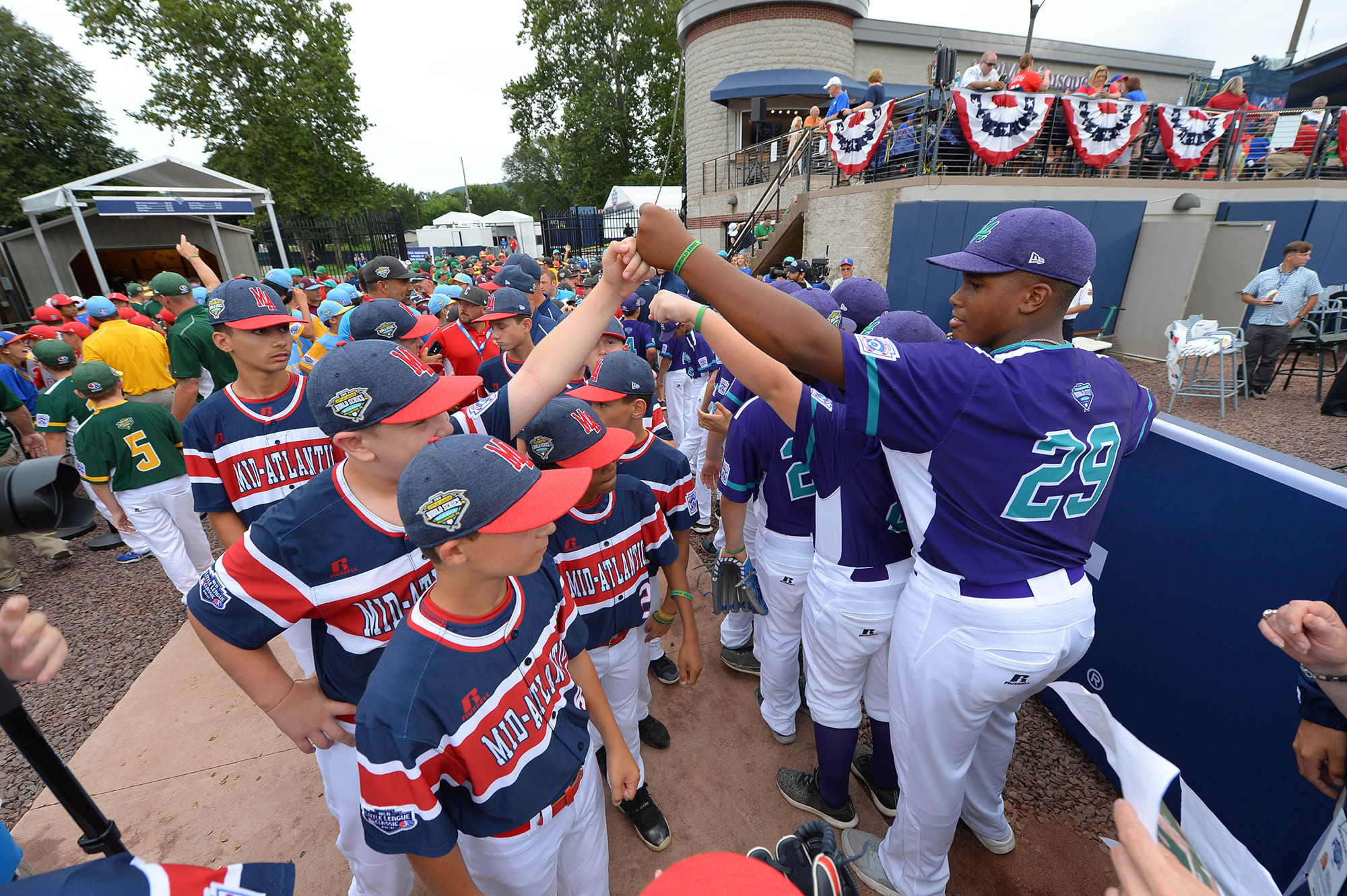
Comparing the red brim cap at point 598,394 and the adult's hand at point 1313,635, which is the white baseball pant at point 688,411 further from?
the adult's hand at point 1313,635

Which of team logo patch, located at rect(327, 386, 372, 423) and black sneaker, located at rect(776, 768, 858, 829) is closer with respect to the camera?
team logo patch, located at rect(327, 386, 372, 423)

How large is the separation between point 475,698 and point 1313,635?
2259 mm

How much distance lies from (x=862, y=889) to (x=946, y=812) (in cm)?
79

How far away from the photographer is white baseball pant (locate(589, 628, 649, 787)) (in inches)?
108

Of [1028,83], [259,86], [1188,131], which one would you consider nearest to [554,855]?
[1028,83]

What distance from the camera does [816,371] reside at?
62.9 inches

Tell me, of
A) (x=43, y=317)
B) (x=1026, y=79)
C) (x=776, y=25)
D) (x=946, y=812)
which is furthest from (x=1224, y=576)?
(x=776, y=25)

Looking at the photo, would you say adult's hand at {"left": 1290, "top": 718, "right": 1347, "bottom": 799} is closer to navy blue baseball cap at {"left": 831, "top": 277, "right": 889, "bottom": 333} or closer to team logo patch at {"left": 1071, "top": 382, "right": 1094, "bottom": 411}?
team logo patch at {"left": 1071, "top": 382, "right": 1094, "bottom": 411}

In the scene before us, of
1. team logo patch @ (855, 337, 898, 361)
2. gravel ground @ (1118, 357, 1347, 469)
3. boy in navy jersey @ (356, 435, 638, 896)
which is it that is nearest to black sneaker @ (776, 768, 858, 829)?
boy in navy jersey @ (356, 435, 638, 896)

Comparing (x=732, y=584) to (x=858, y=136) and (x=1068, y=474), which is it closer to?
(x=1068, y=474)

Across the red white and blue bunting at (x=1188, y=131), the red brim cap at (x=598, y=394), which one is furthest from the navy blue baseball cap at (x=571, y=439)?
the red white and blue bunting at (x=1188, y=131)

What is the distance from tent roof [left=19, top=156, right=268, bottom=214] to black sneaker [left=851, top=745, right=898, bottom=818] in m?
18.7

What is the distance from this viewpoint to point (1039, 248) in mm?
1762

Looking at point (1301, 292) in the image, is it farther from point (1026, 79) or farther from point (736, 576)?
point (736, 576)
